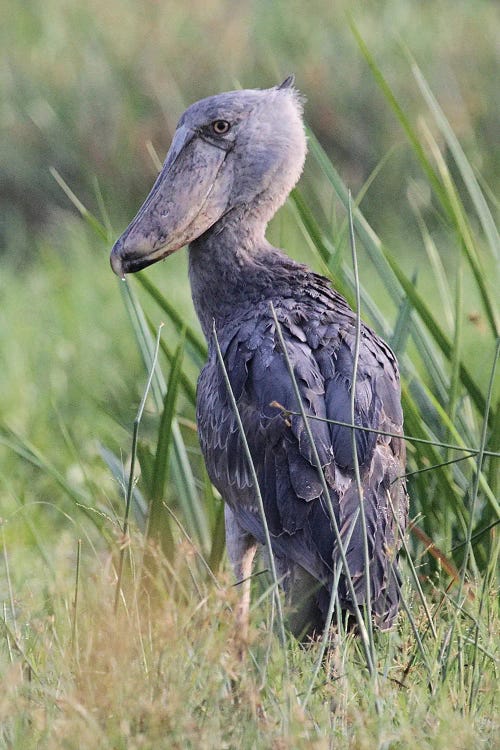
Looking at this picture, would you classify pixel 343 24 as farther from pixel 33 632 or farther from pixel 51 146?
pixel 33 632

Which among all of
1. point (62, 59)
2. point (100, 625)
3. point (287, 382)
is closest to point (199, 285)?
point (287, 382)

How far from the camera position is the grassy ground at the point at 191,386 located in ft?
5.31

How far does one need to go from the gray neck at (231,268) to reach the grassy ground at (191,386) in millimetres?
80

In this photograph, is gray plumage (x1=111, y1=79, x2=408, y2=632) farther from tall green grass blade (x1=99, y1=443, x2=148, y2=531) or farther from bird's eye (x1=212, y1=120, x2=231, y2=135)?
tall green grass blade (x1=99, y1=443, x2=148, y2=531)

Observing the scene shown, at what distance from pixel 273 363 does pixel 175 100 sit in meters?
4.45

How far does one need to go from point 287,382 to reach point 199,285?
474mm

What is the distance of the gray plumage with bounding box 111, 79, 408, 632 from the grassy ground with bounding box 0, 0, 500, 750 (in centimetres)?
9

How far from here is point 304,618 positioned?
2064 mm

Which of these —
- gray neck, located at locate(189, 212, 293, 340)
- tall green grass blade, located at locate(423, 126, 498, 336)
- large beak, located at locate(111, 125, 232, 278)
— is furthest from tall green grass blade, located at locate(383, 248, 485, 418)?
large beak, located at locate(111, 125, 232, 278)

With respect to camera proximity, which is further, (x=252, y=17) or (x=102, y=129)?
(x=252, y=17)

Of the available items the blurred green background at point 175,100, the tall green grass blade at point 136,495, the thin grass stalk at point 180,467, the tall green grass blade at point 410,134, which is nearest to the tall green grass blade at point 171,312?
the thin grass stalk at point 180,467

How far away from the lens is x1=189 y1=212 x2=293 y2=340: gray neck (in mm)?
2432

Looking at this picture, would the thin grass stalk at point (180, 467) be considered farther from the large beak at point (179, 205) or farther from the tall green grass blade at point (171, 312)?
the large beak at point (179, 205)

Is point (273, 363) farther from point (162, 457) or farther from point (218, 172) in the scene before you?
point (218, 172)
